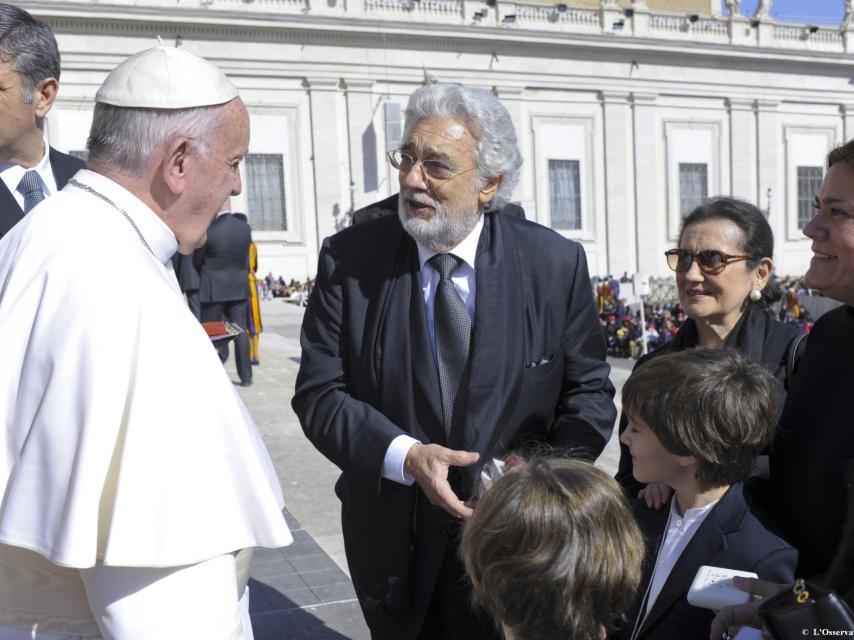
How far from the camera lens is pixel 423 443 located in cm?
253

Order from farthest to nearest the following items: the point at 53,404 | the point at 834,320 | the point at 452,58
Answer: the point at 452,58
the point at 834,320
the point at 53,404

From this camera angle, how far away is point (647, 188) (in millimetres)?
36031

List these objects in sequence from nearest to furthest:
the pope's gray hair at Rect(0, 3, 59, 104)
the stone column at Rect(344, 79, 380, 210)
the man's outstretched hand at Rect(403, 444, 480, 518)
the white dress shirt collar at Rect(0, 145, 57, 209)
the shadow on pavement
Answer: the man's outstretched hand at Rect(403, 444, 480, 518)
the pope's gray hair at Rect(0, 3, 59, 104)
the white dress shirt collar at Rect(0, 145, 57, 209)
the shadow on pavement
the stone column at Rect(344, 79, 380, 210)

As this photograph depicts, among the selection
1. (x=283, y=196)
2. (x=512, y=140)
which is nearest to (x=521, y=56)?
(x=283, y=196)

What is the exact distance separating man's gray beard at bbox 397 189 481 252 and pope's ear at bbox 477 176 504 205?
73 millimetres

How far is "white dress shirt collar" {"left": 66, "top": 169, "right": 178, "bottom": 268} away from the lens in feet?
5.48

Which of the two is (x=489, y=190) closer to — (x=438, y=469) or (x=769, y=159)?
(x=438, y=469)

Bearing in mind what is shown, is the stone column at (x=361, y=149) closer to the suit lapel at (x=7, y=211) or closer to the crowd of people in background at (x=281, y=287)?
the crowd of people in background at (x=281, y=287)

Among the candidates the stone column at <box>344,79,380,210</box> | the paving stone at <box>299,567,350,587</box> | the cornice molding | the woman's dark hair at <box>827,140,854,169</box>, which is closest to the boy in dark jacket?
the woman's dark hair at <box>827,140,854,169</box>

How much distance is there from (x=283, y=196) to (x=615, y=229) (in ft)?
45.8

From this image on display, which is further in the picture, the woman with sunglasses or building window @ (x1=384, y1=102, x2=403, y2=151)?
building window @ (x1=384, y1=102, x2=403, y2=151)

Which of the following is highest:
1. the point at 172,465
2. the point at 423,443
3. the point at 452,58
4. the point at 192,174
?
the point at 452,58

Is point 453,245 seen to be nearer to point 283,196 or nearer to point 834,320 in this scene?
point 834,320

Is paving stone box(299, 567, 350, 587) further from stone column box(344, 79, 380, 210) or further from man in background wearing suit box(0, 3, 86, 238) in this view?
stone column box(344, 79, 380, 210)
